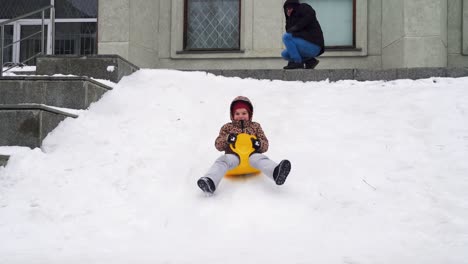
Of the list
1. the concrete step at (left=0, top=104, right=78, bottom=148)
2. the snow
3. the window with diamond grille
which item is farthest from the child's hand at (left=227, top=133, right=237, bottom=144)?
the window with diamond grille

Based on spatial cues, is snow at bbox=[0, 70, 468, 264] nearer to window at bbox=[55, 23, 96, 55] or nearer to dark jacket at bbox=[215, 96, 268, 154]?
dark jacket at bbox=[215, 96, 268, 154]

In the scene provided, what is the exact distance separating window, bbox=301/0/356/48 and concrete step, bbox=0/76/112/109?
661 cm

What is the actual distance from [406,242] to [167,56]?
8.82m

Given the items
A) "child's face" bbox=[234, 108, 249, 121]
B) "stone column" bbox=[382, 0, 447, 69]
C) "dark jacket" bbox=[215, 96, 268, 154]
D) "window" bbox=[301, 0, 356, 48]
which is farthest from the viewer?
"window" bbox=[301, 0, 356, 48]

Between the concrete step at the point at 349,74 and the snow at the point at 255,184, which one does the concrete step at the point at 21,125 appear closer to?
the snow at the point at 255,184

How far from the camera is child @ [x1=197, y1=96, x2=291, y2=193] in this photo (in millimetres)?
4371

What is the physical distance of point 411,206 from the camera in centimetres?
410

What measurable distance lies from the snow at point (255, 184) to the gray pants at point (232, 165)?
0.17m

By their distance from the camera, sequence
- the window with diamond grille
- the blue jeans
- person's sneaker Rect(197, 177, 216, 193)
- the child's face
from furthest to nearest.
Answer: the window with diamond grille < the blue jeans < the child's face < person's sneaker Rect(197, 177, 216, 193)

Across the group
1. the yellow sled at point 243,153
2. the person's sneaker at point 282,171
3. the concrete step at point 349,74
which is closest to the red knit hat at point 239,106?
the yellow sled at point 243,153

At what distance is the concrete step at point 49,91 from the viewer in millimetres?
6188

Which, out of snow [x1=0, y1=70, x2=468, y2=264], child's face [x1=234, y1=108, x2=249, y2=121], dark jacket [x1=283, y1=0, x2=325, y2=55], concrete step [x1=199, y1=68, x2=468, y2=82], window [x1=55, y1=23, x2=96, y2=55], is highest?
window [x1=55, y1=23, x2=96, y2=55]

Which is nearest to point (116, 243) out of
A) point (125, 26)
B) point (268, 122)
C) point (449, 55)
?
point (268, 122)

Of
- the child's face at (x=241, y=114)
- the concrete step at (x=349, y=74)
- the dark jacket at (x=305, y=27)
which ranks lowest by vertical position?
the child's face at (x=241, y=114)
